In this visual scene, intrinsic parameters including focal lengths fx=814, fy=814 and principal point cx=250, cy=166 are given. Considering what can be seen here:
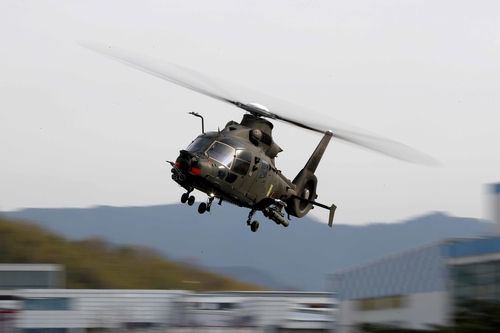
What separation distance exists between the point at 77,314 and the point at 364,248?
147961 millimetres

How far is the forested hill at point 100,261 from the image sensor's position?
66.2m

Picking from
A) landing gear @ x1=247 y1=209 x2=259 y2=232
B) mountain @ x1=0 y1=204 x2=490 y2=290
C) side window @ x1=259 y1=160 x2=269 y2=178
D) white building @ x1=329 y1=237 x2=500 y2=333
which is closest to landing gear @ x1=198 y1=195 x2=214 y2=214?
side window @ x1=259 y1=160 x2=269 y2=178

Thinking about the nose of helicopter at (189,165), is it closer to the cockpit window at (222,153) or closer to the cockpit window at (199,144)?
the cockpit window at (199,144)

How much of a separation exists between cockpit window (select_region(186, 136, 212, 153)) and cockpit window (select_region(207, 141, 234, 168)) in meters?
0.22

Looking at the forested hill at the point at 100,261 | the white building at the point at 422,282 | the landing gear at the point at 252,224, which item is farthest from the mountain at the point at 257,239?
the landing gear at the point at 252,224

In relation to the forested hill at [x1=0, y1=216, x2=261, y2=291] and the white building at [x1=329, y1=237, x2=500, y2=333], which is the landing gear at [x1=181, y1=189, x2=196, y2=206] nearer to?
the white building at [x1=329, y1=237, x2=500, y2=333]

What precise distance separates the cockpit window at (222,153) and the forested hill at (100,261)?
1538 inches

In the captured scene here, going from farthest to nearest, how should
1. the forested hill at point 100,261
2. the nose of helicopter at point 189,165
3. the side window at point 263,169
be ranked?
the forested hill at point 100,261 < the side window at point 263,169 < the nose of helicopter at point 189,165

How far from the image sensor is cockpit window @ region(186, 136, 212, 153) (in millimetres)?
27594

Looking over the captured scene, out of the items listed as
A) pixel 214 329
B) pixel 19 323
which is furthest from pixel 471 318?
pixel 19 323

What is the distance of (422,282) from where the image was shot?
34.7 m

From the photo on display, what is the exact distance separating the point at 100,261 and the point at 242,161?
4290 centimetres

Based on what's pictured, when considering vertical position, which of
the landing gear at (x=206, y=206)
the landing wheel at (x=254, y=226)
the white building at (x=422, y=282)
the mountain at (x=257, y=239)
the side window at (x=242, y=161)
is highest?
the mountain at (x=257, y=239)

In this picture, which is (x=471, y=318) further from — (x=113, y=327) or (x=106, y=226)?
(x=106, y=226)
